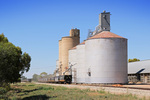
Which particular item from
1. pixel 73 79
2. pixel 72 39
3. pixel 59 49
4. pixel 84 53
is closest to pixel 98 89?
pixel 84 53

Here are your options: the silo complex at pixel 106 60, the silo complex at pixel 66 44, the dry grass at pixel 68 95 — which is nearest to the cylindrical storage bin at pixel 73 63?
the silo complex at pixel 106 60

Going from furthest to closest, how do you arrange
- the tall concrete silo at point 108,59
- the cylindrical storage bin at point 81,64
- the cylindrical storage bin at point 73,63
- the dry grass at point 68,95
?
1. the cylindrical storage bin at point 73,63
2. the cylindrical storage bin at point 81,64
3. the tall concrete silo at point 108,59
4. the dry grass at point 68,95

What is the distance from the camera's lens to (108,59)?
4622 centimetres

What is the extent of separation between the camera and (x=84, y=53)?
180 ft

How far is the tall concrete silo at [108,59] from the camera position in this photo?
152 feet

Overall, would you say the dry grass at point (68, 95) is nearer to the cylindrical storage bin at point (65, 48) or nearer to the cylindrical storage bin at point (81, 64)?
the cylindrical storage bin at point (81, 64)

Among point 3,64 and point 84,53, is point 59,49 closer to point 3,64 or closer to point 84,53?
point 84,53

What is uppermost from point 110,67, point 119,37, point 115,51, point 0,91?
point 119,37

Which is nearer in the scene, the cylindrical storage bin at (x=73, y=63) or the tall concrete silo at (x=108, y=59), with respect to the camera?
the tall concrete silo at (x=108, y=59)

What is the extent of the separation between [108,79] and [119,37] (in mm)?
8670

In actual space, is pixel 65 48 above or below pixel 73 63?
→ above

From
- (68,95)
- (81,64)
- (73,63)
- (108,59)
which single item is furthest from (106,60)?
(73,63)

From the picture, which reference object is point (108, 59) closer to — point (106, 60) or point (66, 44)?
point (106, 60)

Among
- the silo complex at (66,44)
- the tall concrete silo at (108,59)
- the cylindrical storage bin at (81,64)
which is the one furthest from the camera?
the silo complex at (66,44)
